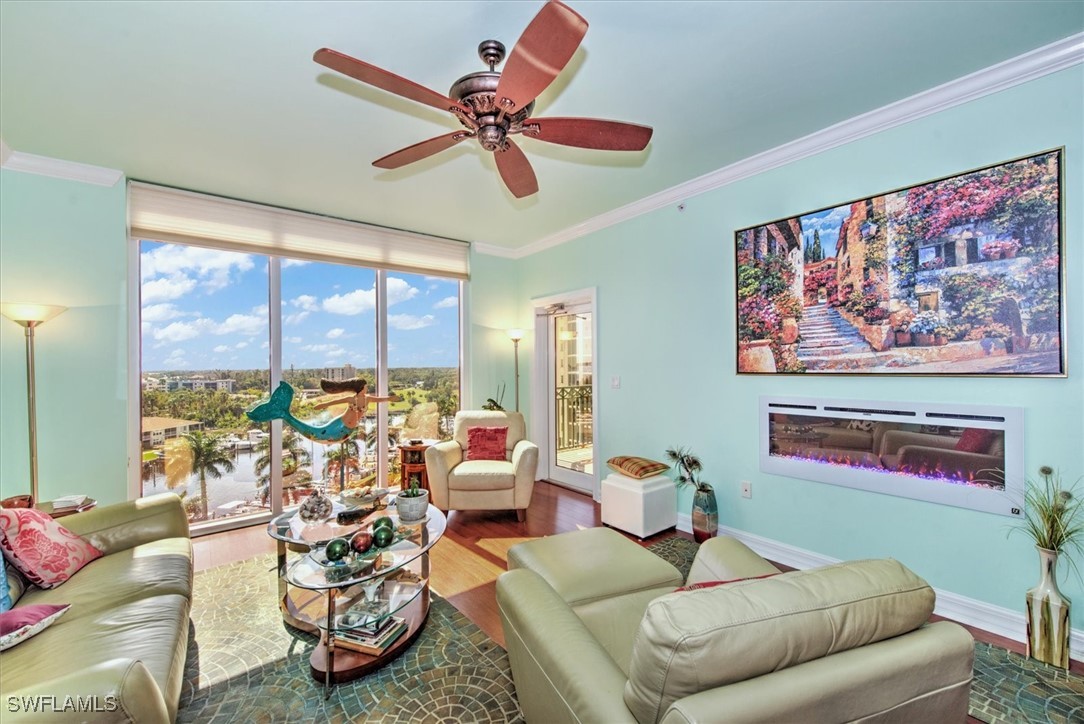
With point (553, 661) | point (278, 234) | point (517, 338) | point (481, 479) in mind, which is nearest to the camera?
point (553, 661)

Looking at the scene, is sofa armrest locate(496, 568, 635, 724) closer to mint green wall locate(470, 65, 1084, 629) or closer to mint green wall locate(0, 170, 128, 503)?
mint green wall locate(470, 65, 1084, 629)

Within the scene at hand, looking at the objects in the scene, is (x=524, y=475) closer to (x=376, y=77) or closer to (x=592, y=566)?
(x=592, y=566)

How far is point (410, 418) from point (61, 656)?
126 inches

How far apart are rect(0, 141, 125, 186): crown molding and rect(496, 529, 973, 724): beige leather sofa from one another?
13.2 feet

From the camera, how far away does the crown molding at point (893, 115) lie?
6.29ft

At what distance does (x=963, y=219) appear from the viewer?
84.4 inches

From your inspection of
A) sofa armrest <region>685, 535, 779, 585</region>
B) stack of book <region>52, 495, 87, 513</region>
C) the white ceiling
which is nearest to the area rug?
sofa armrest <region>685, 535, 779, 585</region>

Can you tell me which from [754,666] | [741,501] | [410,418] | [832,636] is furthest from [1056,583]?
[410,418]

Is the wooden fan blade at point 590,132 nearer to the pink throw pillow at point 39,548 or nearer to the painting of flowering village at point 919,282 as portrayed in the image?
the painting of flowering village at point 919,282

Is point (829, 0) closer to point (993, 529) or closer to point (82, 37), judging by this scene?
point (993, 529)

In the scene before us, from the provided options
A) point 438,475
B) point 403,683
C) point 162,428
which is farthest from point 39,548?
point 438,475

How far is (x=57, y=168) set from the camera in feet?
9.38

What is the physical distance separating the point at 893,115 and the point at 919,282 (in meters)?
0.90

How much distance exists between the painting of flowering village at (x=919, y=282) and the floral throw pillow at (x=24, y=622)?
3.55 metres
